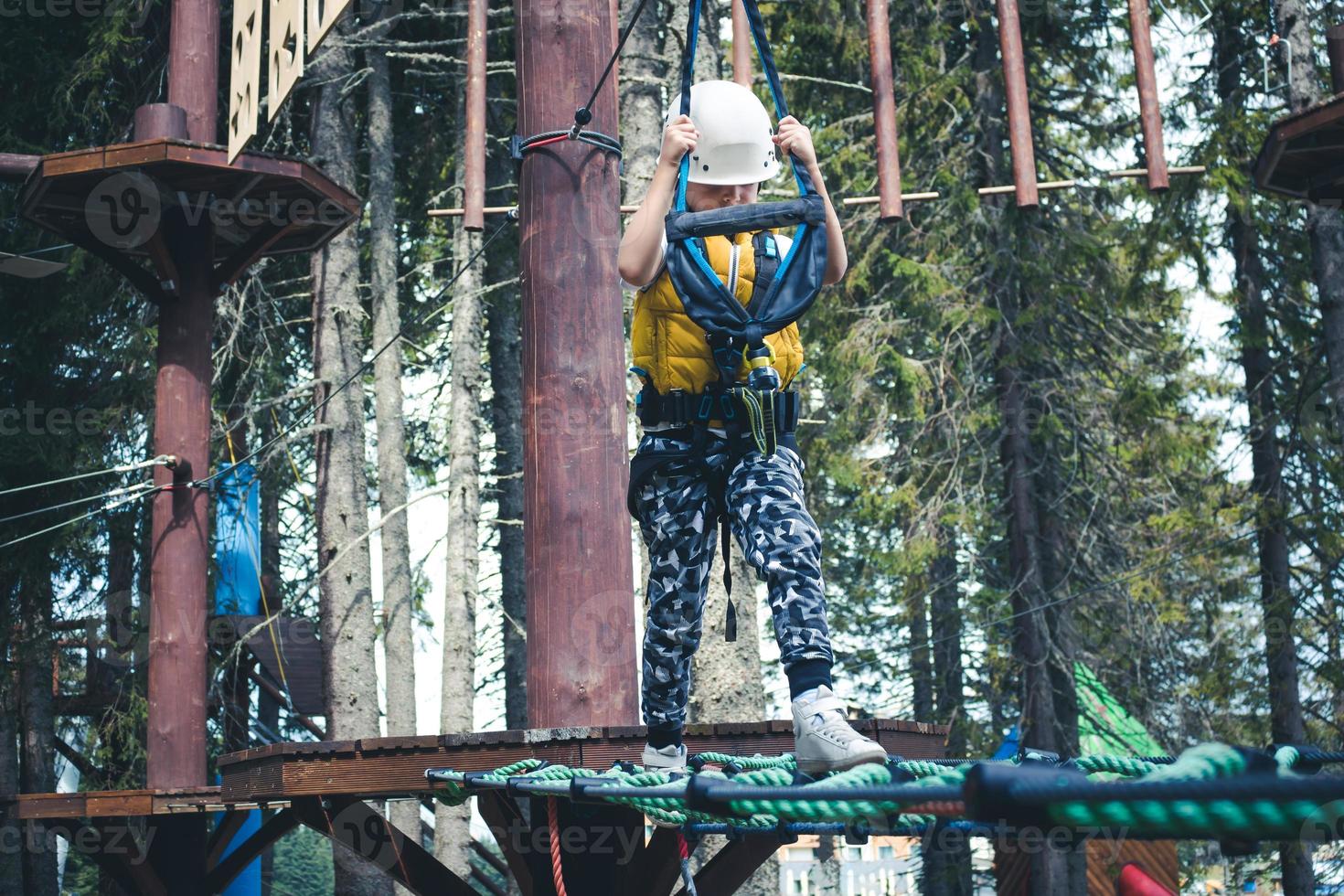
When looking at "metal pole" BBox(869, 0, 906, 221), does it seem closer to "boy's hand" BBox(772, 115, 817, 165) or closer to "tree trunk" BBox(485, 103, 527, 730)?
"boy's hand" BBox(772, 115, 817, 165)

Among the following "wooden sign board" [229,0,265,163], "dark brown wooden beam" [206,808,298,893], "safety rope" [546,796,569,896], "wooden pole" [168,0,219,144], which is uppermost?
"wooden pole" [168,0,219,144]

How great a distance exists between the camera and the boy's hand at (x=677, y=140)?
151 inches

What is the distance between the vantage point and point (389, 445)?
50.5 ft

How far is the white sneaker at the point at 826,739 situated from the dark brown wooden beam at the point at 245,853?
4.20 m

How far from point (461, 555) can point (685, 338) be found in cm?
1121

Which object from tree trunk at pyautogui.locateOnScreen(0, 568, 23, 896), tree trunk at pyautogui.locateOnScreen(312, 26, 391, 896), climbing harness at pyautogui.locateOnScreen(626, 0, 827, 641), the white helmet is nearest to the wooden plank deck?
climbing harness at pyautogui.locateOnScreen(626, 0, 827, 641)

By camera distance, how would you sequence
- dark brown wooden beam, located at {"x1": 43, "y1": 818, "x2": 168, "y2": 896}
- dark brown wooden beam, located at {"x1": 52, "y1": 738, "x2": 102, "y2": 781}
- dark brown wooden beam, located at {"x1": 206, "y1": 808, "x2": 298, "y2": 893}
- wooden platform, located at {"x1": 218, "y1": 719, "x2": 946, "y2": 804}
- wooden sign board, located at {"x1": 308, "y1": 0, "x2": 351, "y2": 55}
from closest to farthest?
wooden platform, located at {"x1": 218, "y1": 719, "x2": 946, "y2": 804}, wooden sign board, located at {"x1": 308, "y1": 0, "x2": 351, "y2": 55}, dark brown wooden beam, located at {"x1": 206, "y1": 808, "x2": 298, "y2": 893}, dark brown wooden beam, located at {"x1": 43, "y1": 818, "x2": 168, "y2": 896}, dark brown wooden beam, located at {"x1": 52, "y1": 738, "x2": 102, "y2": 781}

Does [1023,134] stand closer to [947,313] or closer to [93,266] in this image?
[947,313]

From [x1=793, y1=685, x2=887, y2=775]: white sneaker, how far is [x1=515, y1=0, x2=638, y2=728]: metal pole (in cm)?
186

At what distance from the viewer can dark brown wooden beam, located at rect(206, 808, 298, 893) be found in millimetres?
7492

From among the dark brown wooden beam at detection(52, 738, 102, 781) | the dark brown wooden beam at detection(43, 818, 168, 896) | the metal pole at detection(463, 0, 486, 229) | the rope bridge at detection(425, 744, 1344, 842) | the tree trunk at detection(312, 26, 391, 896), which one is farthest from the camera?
the dark brown wooden beam at detection(52, 738, 102, 781)

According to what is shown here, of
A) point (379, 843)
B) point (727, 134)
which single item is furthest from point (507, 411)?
point (727, 134)

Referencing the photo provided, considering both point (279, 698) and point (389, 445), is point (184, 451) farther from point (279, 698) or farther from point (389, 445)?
point (279, 698)

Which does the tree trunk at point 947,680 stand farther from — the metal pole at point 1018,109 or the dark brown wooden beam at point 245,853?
the dark brown wooden beam at point 245,853
